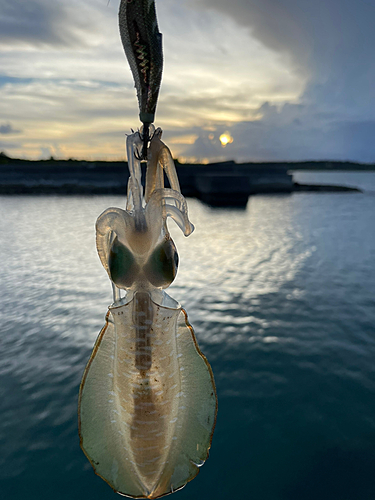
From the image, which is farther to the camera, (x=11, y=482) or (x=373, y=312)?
(x=373, y=312)

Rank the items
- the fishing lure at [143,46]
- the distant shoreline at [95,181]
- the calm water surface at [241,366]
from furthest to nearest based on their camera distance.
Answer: the distant shoreline at [95,181] < the calm water surface at [241,366] < the fishing lure at [143,46]

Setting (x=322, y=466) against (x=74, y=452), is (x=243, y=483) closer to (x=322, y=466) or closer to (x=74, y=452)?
(x=322, y=466)

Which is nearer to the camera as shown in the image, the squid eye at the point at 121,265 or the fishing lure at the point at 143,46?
the fishing lure at the point at 143,46

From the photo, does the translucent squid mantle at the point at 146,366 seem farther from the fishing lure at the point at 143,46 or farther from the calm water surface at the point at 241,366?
the calm water surface at the point at 241,366

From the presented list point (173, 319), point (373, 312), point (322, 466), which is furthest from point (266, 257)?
point (173, 319)

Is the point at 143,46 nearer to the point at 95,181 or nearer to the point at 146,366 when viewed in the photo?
the point at 146,366

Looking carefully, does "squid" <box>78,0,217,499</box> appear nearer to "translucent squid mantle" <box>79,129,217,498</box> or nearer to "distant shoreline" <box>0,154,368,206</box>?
"translucent squid mantle" <box>79,129,217,498</box>

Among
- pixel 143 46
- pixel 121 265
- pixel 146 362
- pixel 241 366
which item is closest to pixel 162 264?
pixel 121 265

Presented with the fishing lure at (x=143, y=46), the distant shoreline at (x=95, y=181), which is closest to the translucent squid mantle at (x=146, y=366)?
the fishing lure at (x=143, y=46)
